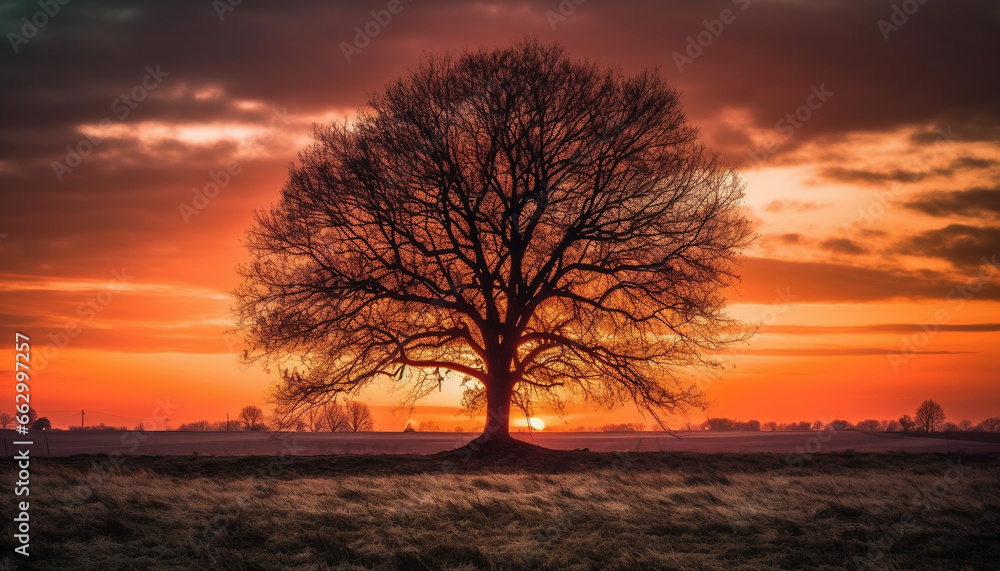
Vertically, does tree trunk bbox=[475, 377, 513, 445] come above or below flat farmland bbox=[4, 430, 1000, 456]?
above

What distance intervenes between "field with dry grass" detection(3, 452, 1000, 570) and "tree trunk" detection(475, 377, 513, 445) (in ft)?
18.7

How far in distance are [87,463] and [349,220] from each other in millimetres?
8488

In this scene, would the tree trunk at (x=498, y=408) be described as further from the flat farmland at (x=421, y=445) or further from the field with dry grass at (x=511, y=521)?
the field with dry grass at (x=511, y=521)

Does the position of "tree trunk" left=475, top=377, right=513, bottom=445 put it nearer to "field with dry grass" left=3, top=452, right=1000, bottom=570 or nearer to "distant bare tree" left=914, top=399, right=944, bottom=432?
"field with dry grass" left=3, top=452, right=1000, bottom=570

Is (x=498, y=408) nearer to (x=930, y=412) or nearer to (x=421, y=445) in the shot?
(x=421, y=445)

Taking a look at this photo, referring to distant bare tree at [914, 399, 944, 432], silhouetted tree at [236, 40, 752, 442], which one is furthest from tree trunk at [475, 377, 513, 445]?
distant bare tree at [914, 399, 944, 432]

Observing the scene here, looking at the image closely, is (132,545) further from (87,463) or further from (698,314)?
(698,314)

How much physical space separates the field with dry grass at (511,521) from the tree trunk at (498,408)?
569cm

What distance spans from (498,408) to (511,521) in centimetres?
1074

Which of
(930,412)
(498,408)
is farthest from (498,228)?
(930,412)

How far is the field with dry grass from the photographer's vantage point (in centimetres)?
905

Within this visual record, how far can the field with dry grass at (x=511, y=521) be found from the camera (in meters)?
9.05

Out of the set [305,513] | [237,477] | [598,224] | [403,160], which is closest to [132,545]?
[305,513]

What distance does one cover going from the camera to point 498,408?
21641mm
